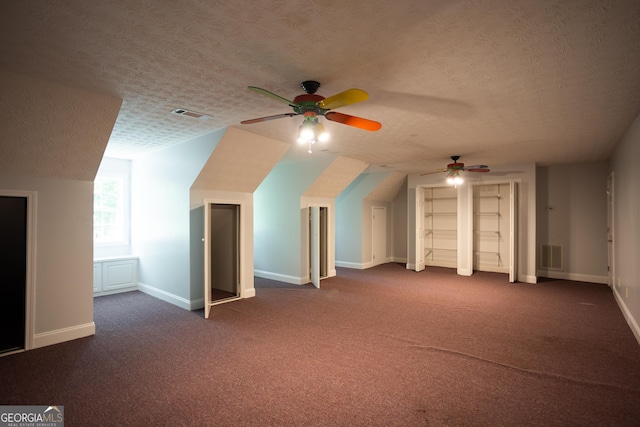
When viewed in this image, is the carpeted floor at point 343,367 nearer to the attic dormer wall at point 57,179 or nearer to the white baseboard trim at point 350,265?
the attic dormer wall at point 57,179

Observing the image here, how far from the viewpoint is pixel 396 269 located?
8.81m

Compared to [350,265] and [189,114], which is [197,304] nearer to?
[189,114]

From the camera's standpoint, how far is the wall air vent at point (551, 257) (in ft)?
24.6

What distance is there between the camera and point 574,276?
7.34 metres

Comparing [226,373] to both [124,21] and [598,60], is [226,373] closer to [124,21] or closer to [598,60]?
[124,21]

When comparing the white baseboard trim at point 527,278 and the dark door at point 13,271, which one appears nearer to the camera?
the dark door at point 13,271

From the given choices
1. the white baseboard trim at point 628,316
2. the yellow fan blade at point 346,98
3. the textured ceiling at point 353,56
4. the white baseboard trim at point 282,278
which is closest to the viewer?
the textured ceiling at point 353,56

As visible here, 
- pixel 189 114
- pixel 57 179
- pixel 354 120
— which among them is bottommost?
pixel 57 179

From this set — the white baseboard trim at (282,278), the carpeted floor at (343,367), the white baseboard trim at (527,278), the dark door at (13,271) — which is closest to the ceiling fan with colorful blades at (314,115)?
the carpeted floor at (343,367)

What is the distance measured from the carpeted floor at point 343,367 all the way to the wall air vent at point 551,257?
7.74ft

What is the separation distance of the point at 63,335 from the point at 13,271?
94 centimetres

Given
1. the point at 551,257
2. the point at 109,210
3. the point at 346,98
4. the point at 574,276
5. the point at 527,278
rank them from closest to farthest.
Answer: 1. the point at 346,98
2. the point at 109,210
3. the point at 527,278
4. the point at 574,276
5. the point at 551,257

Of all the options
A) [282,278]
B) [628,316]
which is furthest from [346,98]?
[282,278]

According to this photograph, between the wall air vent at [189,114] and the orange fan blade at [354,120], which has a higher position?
the wall air vent at [189,114]
